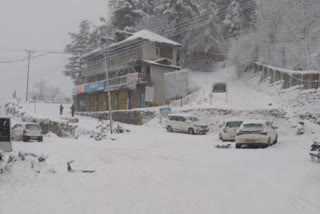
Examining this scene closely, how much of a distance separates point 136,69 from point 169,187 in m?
36.7

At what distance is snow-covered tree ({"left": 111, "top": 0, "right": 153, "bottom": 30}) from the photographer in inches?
2103

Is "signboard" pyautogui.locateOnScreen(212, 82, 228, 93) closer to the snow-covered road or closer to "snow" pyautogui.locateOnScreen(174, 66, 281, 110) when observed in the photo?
"snow" pyautogui.locateOnScreen(174, 66, 281, 110)

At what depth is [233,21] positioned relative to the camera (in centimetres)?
5456

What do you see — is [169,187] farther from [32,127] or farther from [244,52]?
[244,52]

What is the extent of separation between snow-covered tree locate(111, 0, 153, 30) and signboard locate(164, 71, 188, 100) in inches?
703

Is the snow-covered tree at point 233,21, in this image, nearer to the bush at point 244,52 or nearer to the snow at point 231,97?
the snow at point 231,97

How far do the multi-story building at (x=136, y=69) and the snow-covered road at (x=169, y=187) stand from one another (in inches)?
1096

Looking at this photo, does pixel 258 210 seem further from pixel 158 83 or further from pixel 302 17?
pixel 158 83


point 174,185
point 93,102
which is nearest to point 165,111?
point 93,102

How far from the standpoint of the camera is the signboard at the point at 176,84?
126 feet

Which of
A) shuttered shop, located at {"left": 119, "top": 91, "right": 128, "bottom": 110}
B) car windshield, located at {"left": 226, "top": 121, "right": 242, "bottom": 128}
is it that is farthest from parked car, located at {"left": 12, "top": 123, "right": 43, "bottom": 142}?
shuttered shop, located at {"left": 119, "top": 91, "right": 128, "bottom": 110}

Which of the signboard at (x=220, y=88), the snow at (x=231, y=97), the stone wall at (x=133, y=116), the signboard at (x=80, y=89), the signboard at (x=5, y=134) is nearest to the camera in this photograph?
the signboard at (x=5, y=134)

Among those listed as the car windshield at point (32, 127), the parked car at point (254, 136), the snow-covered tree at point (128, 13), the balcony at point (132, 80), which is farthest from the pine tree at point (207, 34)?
the parked car at point (254, 136)

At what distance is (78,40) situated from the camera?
222ft
